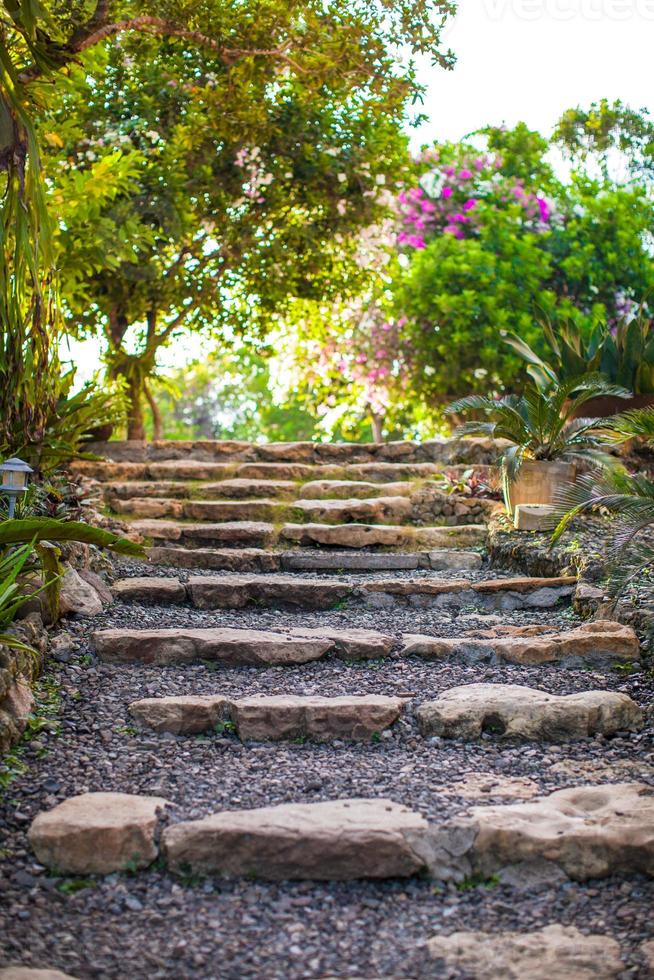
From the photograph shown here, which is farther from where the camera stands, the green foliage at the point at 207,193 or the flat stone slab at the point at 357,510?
the green foliage at the point at 207,193

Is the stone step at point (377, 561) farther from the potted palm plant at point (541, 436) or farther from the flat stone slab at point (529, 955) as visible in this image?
the flat stone slab at point (529, 955)

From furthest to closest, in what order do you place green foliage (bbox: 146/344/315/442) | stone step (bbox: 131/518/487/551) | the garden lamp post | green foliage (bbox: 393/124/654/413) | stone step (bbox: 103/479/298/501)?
green foliage (bbox: 146/344/315/442) < green foliage (bbox: 393/124/654/413) < stone step (bbox: 103/479/298/501) < stone step (bbox: 131/518/487/551) < the garden lamp post

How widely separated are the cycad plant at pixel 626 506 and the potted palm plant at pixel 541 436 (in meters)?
1.15

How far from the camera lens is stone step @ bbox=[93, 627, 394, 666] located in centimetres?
360

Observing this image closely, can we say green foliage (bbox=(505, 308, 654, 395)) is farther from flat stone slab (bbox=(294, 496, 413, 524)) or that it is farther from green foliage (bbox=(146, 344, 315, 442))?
green foliage (bbox=(146, 344, 315, 442))

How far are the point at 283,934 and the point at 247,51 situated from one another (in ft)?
14.8

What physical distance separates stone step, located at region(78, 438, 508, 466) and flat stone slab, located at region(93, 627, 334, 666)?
3.53 meters

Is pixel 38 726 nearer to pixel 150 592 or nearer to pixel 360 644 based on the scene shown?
pixel 360 644

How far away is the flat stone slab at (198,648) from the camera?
11.8 feet

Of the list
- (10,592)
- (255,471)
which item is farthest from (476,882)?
(255,471)

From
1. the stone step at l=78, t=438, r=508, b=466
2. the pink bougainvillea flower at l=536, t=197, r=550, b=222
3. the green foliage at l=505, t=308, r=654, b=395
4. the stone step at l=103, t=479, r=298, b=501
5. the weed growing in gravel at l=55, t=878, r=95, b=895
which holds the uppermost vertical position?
the pink bougainvillea flower at l=536, t=197, r=550, b=222

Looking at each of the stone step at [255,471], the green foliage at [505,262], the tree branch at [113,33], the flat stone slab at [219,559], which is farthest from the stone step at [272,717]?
the green foliage at [505,262]

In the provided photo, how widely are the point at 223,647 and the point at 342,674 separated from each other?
0.47m

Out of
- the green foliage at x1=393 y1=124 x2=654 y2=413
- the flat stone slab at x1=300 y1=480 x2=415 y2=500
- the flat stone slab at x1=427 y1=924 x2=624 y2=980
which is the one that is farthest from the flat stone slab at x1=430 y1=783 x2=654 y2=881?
the green foliage at x1=393 y1=124 x2=654 y2=413
